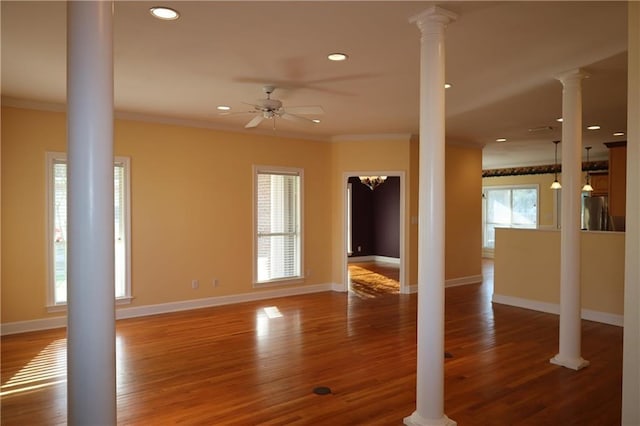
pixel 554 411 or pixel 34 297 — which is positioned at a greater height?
pixel 34 297

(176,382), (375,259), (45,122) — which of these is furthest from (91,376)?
(375,259)

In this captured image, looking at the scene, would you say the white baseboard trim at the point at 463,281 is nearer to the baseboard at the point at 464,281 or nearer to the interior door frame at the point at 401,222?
the baseboard at the point at 464,281

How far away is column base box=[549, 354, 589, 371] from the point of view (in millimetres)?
4043

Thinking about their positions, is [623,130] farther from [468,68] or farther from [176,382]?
[176,382]

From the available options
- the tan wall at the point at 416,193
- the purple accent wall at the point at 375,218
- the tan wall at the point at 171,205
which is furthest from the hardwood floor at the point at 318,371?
the purple accent wall at the point at 375,218

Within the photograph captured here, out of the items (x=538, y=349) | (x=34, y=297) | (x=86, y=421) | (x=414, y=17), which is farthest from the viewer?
(x=34, y=297)

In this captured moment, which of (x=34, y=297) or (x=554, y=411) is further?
(x=34, y=297)

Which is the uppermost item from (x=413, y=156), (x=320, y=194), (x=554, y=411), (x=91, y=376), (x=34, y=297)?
(x=413, y=156)

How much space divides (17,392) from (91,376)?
9.05 ft

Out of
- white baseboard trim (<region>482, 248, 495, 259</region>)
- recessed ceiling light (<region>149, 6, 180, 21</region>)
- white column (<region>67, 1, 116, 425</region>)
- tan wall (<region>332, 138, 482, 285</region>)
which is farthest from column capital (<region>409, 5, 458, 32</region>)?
white baseboard trim (<region>482, 248, 495, 259</region>)

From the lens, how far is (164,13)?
2820 mm

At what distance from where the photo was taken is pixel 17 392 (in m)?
3.51

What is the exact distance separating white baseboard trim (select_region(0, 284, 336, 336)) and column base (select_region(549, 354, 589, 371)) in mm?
4156

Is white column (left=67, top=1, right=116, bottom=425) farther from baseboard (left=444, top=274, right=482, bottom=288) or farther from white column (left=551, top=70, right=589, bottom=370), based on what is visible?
baseboard (left=444, top=274, right=482, bottom=288)
